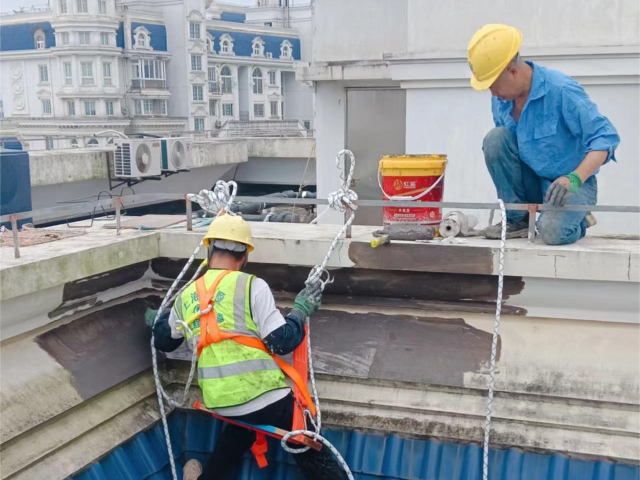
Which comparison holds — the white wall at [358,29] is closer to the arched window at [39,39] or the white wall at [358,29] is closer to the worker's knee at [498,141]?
the worker's knee at [498,141]

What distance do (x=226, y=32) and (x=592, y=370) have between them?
53.8m

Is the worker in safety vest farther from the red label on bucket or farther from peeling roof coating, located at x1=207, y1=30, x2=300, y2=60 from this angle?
peeling roof coating, located at x1=207, y1=30, x2=300, y2=60

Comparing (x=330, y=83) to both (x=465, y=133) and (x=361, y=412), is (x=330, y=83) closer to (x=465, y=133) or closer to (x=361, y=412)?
(x=465, y=133)

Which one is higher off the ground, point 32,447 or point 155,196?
point 155,196

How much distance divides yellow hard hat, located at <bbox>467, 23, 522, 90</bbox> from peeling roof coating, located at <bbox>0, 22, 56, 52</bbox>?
1942 inches

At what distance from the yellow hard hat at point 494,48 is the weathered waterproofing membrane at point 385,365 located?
991 mm

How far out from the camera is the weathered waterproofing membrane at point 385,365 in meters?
3.47

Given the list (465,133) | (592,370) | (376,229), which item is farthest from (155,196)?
(465,133)

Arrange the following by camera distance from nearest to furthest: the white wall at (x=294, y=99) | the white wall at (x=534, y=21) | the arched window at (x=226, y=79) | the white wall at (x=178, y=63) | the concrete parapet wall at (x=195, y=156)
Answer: the white wall at (x=534, y=21) → the concrete parapet wall at (x=195, y=156) → the white wall at (x=178, y=63) → the arched window at (x=226, y=79) → the white wall at (x=294, y=99)

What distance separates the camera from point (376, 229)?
14.4 ft

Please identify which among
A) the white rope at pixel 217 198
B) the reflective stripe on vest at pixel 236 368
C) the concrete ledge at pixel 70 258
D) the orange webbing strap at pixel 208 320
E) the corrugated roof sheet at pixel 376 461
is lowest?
the corrugated roof sheet at pixel 376 461

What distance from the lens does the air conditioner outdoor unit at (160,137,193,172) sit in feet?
41.2

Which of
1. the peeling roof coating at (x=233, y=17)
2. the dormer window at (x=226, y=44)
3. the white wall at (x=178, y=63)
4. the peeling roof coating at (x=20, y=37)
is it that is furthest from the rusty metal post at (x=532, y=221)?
the peeling roof coating at (x=233, y=17)

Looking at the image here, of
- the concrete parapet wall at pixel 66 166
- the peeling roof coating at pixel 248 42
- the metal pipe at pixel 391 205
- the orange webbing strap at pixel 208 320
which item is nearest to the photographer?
the orange webbing strap at pixel 208 320
